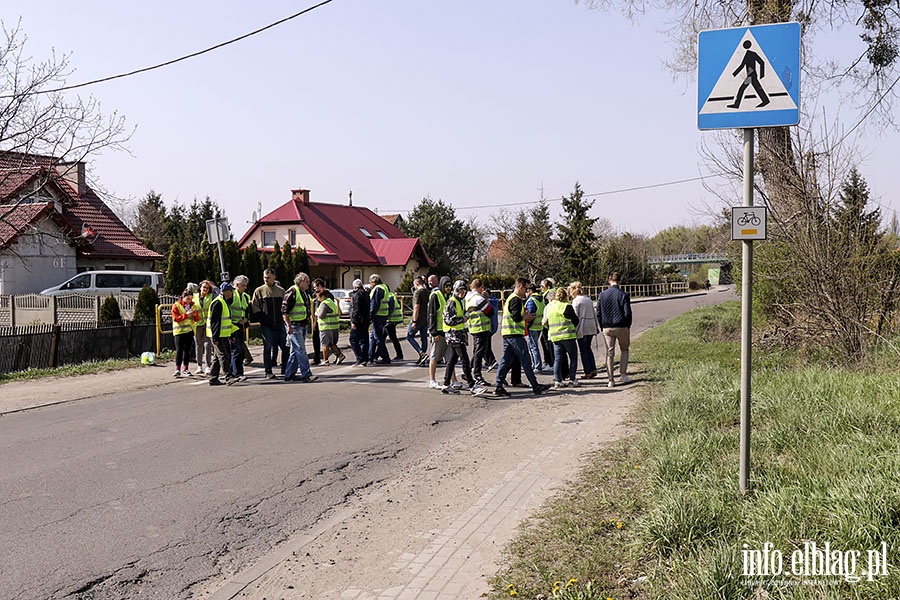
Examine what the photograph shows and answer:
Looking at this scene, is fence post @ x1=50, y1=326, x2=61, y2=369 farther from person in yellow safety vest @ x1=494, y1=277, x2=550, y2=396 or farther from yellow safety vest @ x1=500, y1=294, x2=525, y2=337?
yellow safety vest @ x1=500, y1=294, x2=525, y2=337

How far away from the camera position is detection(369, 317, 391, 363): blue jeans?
16.6 metres

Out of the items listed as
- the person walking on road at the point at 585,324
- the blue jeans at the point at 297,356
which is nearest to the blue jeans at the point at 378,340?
the blue jeans at the point at 297,356

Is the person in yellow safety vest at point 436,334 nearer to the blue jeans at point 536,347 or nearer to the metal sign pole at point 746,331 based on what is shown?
the blue jeans at point 536,347

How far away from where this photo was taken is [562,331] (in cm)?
1270

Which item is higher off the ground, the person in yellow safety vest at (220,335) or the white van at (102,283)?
the white van at (102,283)

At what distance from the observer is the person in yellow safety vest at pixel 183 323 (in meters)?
14.3

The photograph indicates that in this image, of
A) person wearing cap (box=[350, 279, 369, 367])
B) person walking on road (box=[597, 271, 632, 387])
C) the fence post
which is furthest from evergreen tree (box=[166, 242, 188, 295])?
person walking on road (box=[597, 271, 632, 387])

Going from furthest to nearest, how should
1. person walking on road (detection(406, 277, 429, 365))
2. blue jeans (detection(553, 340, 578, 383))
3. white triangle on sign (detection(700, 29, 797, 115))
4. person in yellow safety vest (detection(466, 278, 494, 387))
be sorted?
person walking on road (detection(406, 277, 429, 365))
blue jeans (detection(553, 340, 578, 383))
person in yellow safety vest (detection(466, 278, 494, 387))
white triangle on sign (detection(700, 29, 797, 115))

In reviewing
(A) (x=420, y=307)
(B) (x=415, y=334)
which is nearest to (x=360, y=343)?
(B) (x=415, y=334)

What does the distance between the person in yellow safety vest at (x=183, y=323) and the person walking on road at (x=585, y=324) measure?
6.75 m

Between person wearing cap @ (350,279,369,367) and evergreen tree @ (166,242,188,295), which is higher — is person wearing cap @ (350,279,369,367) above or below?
below

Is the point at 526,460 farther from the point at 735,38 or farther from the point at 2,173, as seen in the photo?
the point at 2,173

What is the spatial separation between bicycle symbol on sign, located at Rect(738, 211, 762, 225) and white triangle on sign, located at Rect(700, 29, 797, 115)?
2.42 feet

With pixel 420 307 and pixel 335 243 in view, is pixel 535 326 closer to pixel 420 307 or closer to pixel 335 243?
pixel 420 307
